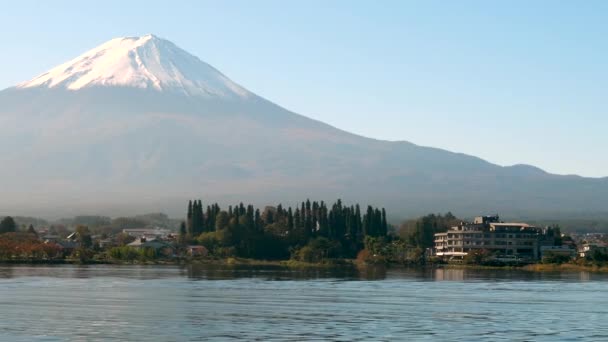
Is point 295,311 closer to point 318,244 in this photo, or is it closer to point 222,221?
point 318,244

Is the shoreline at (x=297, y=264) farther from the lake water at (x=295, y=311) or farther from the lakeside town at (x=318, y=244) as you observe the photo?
the lake water at (x=295, y=311)

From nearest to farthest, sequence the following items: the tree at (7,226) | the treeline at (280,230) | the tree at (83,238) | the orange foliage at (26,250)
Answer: the orange foliage at (26,250), the treeline at (280,230), the tree at (83,238), the tree at (7,226)

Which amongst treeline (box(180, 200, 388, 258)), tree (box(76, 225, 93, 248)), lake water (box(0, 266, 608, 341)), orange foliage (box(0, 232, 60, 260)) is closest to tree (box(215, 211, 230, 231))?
treeline (box(180, 200, 388, 258))

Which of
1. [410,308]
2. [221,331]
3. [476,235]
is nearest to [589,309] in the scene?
[410,308]

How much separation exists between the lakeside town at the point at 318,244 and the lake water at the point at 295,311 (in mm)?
49990

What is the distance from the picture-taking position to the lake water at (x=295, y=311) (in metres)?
38.3

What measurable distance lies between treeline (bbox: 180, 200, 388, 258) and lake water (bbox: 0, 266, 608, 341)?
54707 mm

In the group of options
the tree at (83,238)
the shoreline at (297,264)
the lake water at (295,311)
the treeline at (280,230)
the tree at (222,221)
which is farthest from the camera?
the tree at (83,238)

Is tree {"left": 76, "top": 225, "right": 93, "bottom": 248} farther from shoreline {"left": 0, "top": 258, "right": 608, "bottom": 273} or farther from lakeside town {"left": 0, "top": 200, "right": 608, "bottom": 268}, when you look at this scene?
shoreline {"left": 0, "top": 258, "right": 608, "bottom": 273}

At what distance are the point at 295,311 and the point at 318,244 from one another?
250 feet

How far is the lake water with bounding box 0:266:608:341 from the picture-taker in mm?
38312

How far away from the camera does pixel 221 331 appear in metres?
38.8

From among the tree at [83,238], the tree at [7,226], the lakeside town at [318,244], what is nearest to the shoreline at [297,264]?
the lakeside town at [318,244]

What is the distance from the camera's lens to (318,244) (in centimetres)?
12275
